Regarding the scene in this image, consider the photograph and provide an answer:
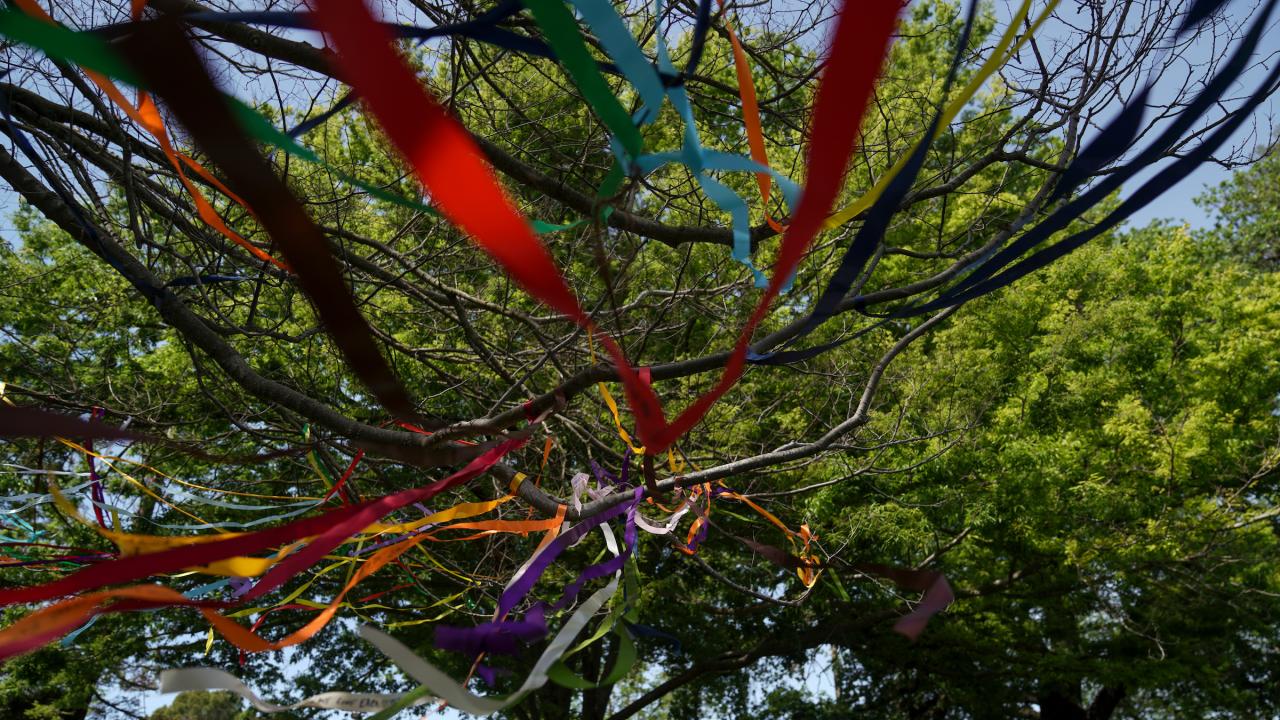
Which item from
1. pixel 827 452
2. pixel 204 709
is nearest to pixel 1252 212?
pixel 827 452

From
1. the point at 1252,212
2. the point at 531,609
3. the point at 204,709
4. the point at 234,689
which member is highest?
the point at 1252,212

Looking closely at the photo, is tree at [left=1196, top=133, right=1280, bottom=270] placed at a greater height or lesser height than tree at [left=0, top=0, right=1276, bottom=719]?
greater

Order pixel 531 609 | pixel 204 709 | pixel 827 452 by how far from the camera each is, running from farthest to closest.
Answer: pixel 204 709, pixel 827 452, pixel 531 609

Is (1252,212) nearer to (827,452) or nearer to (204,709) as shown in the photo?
(827,452)

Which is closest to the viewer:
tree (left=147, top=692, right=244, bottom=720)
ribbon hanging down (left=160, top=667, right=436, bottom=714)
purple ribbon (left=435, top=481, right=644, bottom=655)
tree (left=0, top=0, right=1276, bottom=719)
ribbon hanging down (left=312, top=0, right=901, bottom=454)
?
ribbon hanging down (left=312, top=0, right=901, bottom=454)

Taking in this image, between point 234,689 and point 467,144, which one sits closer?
point 467,144

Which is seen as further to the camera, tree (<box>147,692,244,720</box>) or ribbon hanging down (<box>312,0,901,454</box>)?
tree (<box>147,692,244,720</box>)

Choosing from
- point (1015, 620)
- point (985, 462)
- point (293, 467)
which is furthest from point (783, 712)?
point (293, 467)

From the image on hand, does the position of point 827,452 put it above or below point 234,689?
above

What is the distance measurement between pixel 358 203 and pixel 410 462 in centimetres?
351

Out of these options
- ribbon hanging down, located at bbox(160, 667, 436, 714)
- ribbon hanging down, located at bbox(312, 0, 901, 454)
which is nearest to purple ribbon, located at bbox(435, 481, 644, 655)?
ribbon hanging down, located at bbox(160, 667, 436, 714)

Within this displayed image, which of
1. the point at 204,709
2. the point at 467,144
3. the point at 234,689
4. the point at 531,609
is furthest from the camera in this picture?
the point at 204,709

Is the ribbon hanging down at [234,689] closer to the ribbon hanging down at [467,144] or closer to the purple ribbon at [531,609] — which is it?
the purple ribbon at [531,609]

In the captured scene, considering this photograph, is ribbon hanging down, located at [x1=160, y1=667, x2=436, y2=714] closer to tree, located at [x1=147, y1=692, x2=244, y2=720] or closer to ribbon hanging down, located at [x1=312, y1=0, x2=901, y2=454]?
ribbon hanging down, located at [x1=312, y1=0, x2=901, y2=454]
